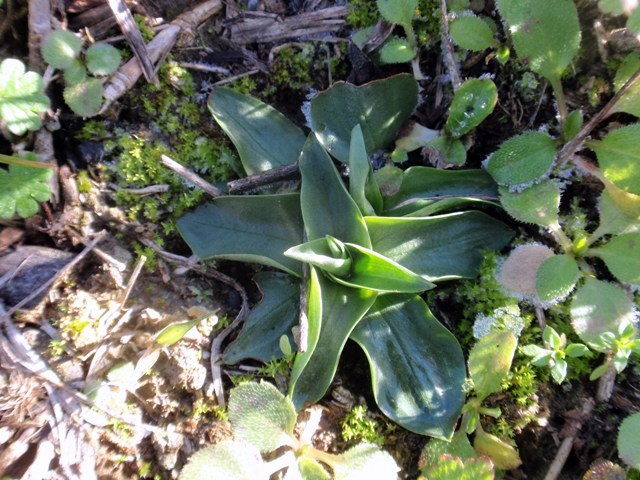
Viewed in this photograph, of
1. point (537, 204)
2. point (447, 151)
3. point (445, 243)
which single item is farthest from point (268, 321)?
point (537, 204)

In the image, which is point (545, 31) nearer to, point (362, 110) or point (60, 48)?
point (362, 110)

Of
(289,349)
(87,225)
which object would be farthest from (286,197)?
(87,225)

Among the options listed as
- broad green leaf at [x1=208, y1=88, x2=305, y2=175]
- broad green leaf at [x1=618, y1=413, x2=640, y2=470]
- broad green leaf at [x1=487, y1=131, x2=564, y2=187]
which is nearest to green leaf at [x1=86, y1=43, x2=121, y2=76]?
broad green leaf at [x1=208, y1=88, x2=305, y2=175]

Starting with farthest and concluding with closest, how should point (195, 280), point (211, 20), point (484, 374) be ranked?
point (211, 20)
point (195, 280)
point (484, 374)

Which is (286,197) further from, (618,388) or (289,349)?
(618,388)

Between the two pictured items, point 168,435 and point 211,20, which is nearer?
point 168,435

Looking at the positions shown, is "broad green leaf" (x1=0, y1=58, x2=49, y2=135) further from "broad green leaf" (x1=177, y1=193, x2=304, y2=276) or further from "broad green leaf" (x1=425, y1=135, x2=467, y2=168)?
"broad green leaf" (x1=425, y1=135, x2=467, y2=168)
